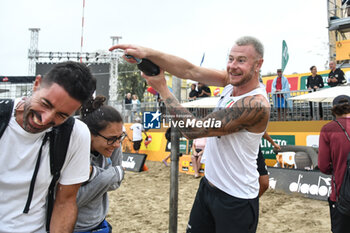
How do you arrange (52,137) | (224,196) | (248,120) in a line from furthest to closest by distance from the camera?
(224,196), (248,120), (52,137)

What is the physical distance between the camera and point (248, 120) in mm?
1711

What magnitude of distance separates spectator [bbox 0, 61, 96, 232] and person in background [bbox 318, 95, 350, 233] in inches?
95.5

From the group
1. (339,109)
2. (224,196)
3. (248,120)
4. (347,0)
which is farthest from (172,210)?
(347,0)

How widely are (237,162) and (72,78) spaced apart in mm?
1119

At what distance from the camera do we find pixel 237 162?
1812 millimetres

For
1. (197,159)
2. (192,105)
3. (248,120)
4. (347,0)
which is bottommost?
(197,159)

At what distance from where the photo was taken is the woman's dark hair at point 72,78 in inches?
53.0

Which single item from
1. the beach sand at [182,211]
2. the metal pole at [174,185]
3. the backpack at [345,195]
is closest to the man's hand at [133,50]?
the metal pole at [174,185]

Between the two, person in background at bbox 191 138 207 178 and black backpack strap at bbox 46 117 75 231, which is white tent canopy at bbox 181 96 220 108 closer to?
person in background at bbox 191 138 207 178

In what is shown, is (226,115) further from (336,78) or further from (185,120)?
(336,78)

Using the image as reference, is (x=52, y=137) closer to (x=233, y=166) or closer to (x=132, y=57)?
(x=132, y=57)

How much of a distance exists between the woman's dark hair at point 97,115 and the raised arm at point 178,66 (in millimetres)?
490

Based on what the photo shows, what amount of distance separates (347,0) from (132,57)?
1771 centimetres

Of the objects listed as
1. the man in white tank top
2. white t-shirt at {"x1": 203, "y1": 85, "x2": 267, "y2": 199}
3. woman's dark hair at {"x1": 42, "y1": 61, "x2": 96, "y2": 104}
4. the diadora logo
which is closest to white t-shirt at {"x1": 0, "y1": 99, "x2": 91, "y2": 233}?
woman's dark hair at {"x1": 42, "y1": 61, "x2": 96, "y2": 104}
